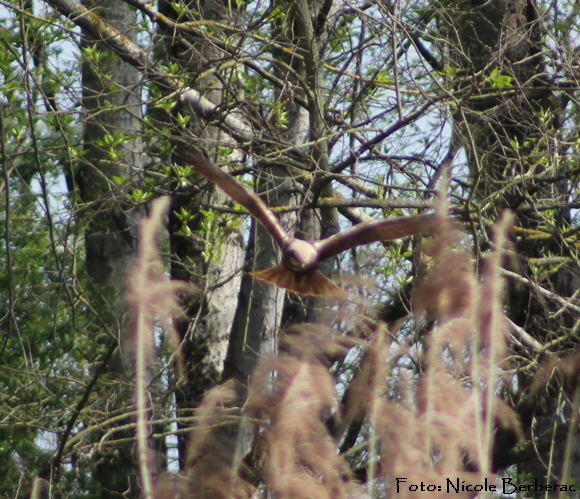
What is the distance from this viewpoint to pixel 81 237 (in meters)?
6.96

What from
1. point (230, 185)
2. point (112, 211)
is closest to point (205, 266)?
point (112, 211)

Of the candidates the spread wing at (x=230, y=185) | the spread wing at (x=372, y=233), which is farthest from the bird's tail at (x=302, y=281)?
the spread wing at (x=230, y=185)

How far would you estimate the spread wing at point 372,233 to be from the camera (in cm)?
383

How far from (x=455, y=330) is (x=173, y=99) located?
344 centimetres

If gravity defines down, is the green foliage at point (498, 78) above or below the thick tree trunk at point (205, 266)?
above

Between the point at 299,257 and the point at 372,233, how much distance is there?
17.2 inches

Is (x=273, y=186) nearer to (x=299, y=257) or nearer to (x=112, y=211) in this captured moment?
(x=299, y=257)

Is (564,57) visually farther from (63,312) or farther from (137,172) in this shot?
(63,312)

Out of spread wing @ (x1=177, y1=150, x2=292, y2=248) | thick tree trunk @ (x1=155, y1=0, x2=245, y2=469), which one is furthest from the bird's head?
thick tree trunk @ (x1=155, y1=0, x2=245, y2=469)

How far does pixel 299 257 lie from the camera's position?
4.41 metres

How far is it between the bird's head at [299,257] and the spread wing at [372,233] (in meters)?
0.06

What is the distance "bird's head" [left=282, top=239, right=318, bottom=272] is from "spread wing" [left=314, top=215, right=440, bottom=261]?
6 cm

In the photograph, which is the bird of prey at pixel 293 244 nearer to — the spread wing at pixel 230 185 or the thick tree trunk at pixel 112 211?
the spread wing at pixel 230 185

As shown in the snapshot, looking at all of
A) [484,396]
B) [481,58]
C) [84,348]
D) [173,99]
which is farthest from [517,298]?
[484,396]
